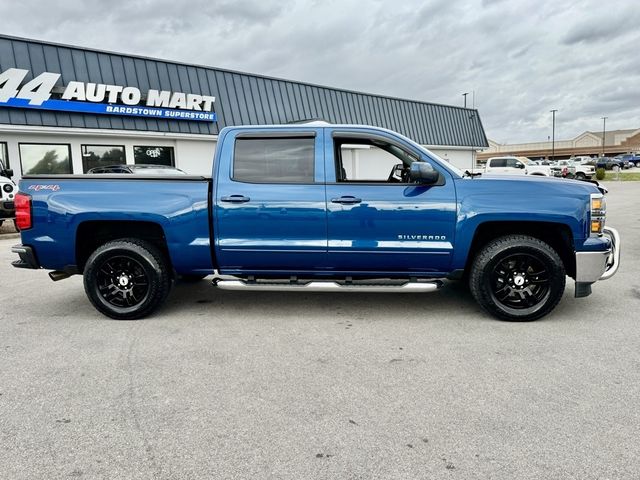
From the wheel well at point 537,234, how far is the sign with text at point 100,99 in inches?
584

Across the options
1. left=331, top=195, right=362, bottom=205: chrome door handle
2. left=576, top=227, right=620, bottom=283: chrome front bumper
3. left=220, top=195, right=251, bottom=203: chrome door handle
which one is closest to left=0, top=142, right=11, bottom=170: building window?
left=220, top=195, right=251, bottom=203: chrome door handle

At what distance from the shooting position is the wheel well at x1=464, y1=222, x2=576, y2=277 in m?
4.49

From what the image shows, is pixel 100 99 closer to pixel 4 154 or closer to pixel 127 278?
pixel 4 154

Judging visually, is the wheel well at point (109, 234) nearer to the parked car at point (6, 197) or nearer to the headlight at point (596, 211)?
the headlight at point (596, 211)

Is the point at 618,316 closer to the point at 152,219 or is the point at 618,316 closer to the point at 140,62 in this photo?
the point at 152,219

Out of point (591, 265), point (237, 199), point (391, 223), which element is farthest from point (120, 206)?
point (591, 265)

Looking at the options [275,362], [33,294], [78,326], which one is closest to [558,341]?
[275,362]

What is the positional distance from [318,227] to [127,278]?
210 cm

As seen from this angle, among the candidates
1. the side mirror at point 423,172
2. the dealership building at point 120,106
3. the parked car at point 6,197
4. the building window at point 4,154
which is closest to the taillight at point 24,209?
the side mirror at point 423,172

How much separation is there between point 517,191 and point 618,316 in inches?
68.8

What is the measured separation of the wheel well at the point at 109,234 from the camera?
4.79 metres

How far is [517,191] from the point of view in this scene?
4375mm

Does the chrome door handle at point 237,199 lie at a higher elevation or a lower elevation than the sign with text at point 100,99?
lower

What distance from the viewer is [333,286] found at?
4539mm
